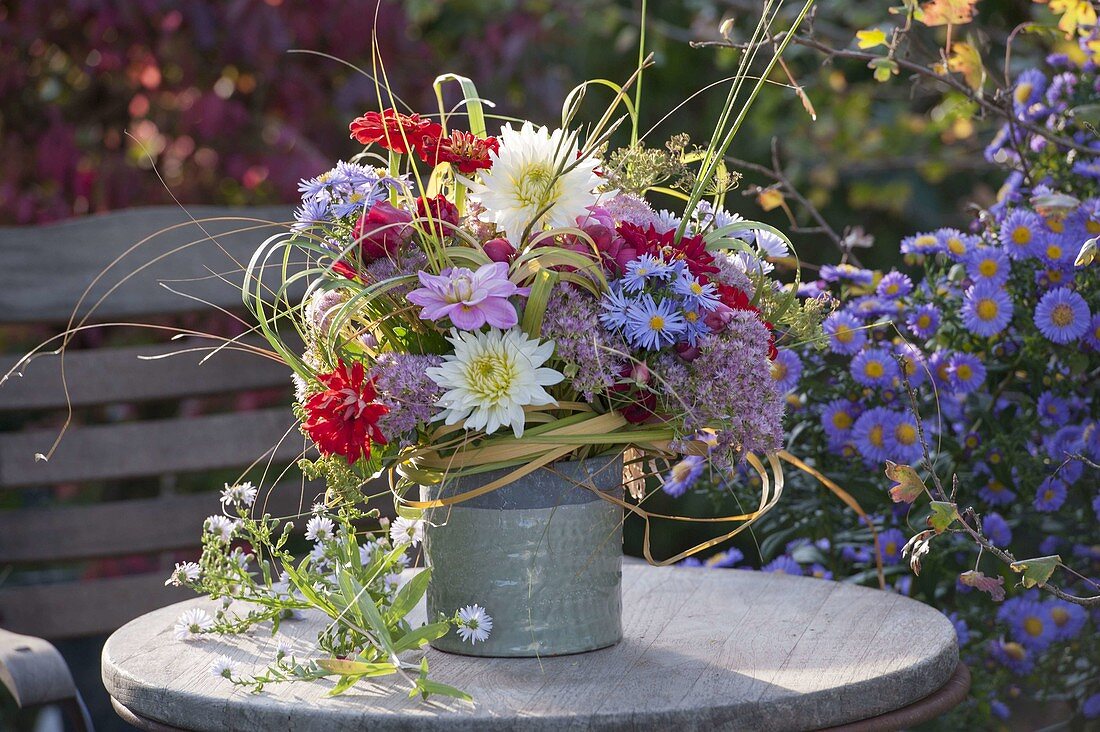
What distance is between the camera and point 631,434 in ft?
3.66

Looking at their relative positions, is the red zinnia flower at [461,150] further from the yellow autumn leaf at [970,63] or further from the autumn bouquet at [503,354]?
the yellow autumn leaf at [970,63]

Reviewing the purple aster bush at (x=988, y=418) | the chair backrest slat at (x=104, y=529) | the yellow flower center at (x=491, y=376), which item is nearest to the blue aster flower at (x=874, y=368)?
the purple aster bush at (x=988, y=418)

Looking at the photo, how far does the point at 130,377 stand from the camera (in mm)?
2266

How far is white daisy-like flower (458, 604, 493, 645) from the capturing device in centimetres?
114

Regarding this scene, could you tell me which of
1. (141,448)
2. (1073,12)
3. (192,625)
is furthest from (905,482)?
(141,448)

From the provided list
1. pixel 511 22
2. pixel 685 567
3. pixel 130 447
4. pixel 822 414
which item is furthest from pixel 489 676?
pixel 511 22

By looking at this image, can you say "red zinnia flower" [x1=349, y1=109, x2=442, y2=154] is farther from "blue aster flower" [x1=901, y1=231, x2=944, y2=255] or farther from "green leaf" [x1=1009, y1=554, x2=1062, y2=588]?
"blue aster flower" [x1=901, y1=231, x2=944, y2=255]

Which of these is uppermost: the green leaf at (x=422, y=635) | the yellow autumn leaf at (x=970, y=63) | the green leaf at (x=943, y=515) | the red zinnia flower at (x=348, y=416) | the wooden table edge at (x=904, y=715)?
the yellow autumn leaf at (x=970, y=63)

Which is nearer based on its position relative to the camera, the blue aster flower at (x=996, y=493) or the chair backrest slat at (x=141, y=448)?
the blue aster flower at (x=996, y=493)

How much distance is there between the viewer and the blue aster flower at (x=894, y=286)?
1691 millimetres

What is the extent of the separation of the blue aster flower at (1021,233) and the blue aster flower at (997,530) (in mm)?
361

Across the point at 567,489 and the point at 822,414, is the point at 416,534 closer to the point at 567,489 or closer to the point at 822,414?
the point at 567,489

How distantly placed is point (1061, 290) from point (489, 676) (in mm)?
942

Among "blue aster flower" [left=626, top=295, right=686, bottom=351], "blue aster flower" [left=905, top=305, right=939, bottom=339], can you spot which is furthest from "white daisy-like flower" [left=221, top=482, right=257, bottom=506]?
"blue aster flower" [left=905, top=305, right=939, bottom=339]
